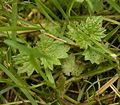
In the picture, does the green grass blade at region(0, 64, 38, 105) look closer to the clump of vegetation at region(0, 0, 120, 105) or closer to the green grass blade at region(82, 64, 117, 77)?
the clump of vegetation at region(0, 0, 120, 105)

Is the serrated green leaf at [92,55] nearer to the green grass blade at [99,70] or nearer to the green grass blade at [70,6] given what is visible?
the green grass blade at [99,70]

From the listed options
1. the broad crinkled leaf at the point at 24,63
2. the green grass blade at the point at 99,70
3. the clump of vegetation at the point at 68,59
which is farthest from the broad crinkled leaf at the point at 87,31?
the broad crinkled leaf at the point at 24,63

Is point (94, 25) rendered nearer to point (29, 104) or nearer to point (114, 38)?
point (114, 38)

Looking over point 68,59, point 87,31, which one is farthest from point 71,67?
point 87,31

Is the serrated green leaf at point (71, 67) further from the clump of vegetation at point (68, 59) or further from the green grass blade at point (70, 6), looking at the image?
the green grass blade at point (70, 6)

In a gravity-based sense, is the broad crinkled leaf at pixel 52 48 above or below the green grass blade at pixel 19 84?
above

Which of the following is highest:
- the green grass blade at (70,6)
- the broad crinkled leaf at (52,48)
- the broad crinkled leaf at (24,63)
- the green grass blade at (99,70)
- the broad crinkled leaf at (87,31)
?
the green grass blade at (70,6)

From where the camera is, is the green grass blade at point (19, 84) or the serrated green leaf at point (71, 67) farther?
the serrated green leaf at point (71, 67)

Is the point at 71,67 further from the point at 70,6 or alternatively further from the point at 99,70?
the point at 70,6
